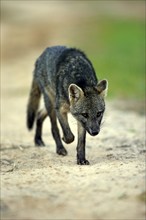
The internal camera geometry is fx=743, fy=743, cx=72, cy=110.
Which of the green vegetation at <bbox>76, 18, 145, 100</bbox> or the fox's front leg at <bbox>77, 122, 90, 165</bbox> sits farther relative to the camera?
the green vegetation at <bbox>76, 18, 145, 100</bbox>

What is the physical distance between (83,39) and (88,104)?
79.2 ft

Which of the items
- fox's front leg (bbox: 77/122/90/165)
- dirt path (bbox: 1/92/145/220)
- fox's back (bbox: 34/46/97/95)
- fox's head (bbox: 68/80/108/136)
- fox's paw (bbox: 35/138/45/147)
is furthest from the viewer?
fox's paw (bbox: 35/138/45/147)

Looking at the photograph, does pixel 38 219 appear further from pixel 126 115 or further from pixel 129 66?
pixel 129 66

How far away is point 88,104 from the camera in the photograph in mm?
10203

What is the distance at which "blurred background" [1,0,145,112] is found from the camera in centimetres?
2200

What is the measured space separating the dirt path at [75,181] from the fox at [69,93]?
1.33 ft

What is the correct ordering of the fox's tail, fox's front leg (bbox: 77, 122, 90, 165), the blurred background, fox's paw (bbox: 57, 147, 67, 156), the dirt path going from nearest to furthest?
the dirt path → fox's front leg (bbox: 77, 122, 90, 165) → fox's paw (bbox: 57, 147, 67, 156) → the fox's tail → the blurred background

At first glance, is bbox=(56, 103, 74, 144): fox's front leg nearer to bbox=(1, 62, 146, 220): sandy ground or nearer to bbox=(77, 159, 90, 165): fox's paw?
bbox=(1, 62, 146, 220): sandy ground

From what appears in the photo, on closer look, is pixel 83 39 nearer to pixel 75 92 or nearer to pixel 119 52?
pixel 119 52

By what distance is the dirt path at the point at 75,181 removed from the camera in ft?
24.7

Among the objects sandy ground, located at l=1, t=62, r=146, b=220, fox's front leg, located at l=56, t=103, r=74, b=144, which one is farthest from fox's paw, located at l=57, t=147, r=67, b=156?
fox's front leg, located at l=56, t=103, r=74, b=144

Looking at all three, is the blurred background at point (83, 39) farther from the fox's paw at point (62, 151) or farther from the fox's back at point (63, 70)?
the fox's paw at point (62, 151)

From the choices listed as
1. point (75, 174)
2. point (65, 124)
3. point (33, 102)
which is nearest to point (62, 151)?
point (65, 124)

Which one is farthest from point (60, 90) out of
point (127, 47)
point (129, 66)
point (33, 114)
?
point (127, 47)
